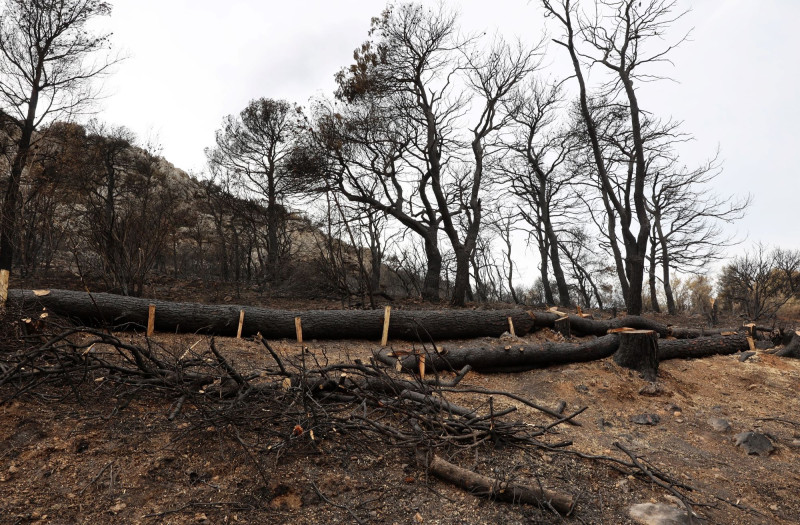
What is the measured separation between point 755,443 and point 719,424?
51 cm

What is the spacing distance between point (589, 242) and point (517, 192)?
514 cm

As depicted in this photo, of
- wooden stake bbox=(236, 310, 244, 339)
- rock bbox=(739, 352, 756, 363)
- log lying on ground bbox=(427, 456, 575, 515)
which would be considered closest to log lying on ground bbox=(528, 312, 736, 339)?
rock bbox=(739, 352, 756, 363)

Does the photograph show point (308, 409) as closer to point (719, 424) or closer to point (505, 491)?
point (505, 491)

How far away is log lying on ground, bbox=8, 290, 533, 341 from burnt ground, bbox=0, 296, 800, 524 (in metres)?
3.67

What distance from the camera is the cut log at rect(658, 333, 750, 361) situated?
742cm

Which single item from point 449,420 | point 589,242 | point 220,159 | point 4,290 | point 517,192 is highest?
point 220,159

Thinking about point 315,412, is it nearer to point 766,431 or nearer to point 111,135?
point 766,431

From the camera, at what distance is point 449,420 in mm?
3455

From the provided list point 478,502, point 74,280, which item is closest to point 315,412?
point 478,502

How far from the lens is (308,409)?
3.35m

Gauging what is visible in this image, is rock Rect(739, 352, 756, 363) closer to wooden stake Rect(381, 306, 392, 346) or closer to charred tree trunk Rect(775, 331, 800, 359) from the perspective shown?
charred tree trunk Rect(775, 331, 800, 359)

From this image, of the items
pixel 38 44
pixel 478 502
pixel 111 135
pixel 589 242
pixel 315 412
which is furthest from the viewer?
pixel 589 242

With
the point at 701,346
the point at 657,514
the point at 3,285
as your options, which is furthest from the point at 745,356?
the point at 3,285

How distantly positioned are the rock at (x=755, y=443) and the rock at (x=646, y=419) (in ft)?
2.37
